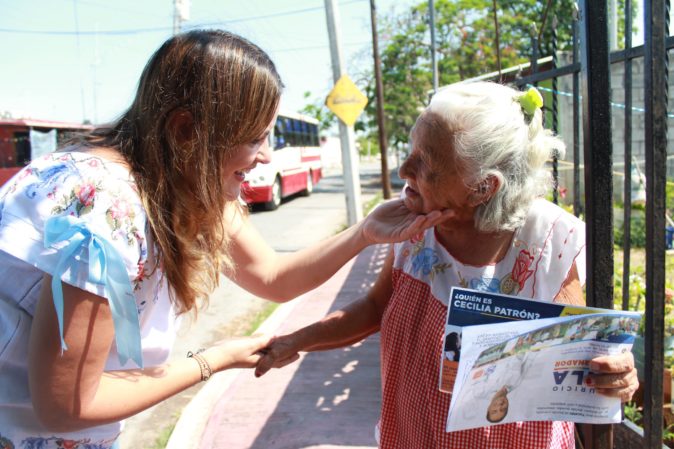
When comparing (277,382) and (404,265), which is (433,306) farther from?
(277,382)

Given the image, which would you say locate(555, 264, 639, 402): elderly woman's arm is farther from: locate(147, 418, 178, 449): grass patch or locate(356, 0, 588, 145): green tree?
locate(356, 0, 588, 145): green tree

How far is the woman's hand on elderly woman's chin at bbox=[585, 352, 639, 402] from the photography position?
1150 millimetres

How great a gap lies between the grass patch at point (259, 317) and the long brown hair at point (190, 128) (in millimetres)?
4144

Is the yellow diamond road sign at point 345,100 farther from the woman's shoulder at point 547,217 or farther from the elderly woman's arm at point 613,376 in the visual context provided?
the elderly woman's arm at point 613,376

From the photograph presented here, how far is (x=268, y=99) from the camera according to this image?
4.60 feet

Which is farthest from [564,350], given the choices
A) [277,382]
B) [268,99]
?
Result: [277,382]

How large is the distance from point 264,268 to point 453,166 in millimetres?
786

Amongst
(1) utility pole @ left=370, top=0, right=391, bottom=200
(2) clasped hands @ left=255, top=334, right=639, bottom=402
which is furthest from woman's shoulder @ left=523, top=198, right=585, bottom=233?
(1) utility pole @ left=370, top=0, right=391, bottom=200

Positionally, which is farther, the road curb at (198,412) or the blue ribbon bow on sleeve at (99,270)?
the road curb at (198,412)

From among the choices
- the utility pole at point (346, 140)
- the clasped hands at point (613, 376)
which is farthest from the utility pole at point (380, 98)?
the clasped hands at point (613, 376)

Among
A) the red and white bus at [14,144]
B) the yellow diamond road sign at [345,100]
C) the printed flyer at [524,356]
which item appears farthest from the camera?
the red and white bus at [14,144]

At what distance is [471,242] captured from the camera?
1654mm

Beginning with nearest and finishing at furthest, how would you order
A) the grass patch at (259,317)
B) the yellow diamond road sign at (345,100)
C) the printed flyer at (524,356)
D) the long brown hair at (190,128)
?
the printed flyer at (524,356), the long brown hair at (190,128), the grass patch at (259,317), the yellow diamond road sign at (345,100)

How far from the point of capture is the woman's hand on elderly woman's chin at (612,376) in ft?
3.77
